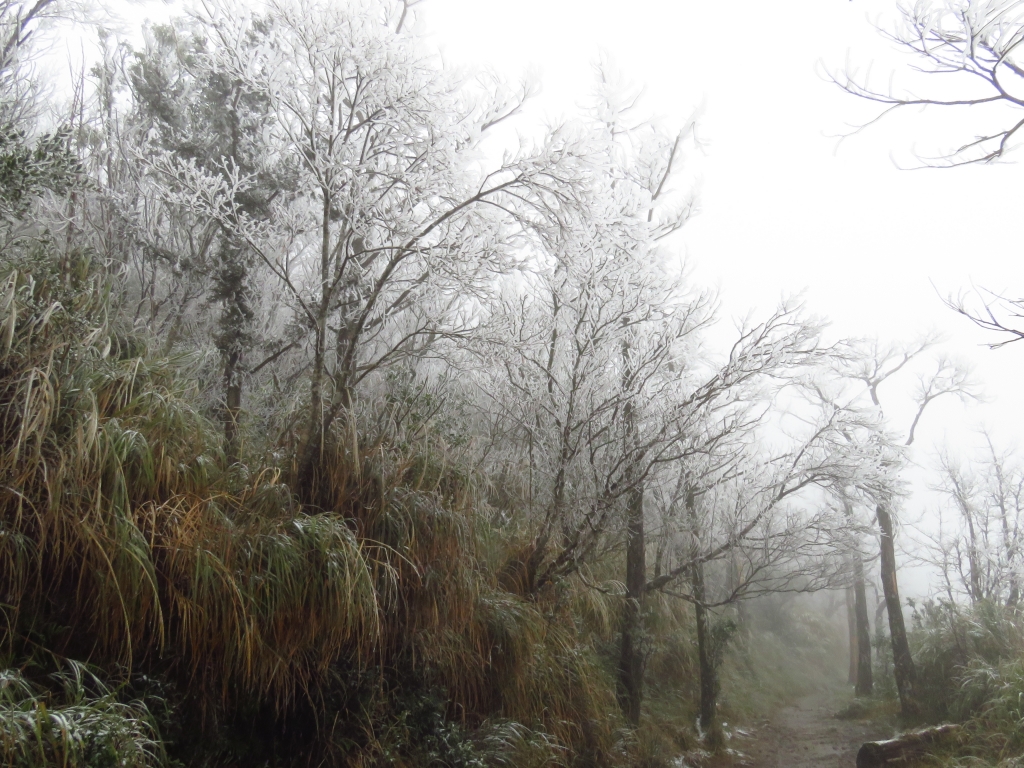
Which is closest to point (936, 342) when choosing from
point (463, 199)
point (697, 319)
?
point (697, 319)

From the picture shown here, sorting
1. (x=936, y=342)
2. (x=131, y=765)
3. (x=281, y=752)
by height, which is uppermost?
(x=936, y=342)

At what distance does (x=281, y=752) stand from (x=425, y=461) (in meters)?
2.25

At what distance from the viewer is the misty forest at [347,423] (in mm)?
3705

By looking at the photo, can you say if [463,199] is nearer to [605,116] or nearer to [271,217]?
[271,217]

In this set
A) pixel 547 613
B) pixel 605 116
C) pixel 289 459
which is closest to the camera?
pixel 289 459

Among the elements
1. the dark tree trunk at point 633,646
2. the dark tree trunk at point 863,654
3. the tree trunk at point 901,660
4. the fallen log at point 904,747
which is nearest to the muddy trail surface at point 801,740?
the tree trunk at point 901,660

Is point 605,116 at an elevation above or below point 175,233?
above

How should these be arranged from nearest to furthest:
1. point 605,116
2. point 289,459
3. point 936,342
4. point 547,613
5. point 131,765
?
point 131,765
point 289,459
point 547,613
point 605,116
point 936,342

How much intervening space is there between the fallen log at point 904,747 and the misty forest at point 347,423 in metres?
0.04

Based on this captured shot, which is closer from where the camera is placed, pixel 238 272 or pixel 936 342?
pixel 238 272

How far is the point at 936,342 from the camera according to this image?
17.8 m

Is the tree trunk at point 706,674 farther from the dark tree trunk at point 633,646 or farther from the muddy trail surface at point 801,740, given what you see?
the dark tree trunk at point 633,646

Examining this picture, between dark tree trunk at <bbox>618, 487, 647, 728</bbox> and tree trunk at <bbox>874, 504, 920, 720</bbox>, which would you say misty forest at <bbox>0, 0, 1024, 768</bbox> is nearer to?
dark tree trunk at <bbox>618, 487, 647, 728</bbox>

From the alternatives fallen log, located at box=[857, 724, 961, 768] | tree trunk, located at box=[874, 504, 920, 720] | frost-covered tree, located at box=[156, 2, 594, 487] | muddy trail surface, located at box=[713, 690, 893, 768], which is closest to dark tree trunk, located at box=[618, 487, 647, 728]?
muddy trail surface, located at box=[713, 690, 893, 768]
